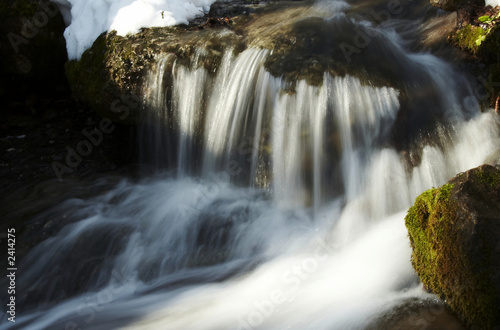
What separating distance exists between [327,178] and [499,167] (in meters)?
1.88

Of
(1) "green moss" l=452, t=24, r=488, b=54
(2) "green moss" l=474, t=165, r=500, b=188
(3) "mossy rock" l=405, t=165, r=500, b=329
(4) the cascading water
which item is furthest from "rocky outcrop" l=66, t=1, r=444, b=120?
(3) "mossy rock" l=405, t=165, r=500, b=329

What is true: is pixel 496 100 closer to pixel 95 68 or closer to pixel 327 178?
pixel 327 178

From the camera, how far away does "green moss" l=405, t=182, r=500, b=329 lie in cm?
299

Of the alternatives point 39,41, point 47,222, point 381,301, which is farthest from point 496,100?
point 39,41

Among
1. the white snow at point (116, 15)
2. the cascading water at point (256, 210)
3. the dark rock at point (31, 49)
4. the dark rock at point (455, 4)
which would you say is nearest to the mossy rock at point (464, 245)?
the cascading water at point (256, 210)

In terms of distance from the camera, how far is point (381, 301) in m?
3.41

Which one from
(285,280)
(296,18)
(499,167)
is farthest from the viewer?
(296,18)

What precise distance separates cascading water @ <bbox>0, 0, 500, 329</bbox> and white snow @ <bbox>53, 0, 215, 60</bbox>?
3.44ft

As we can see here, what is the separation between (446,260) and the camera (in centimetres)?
317

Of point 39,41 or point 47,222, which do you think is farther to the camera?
point 39,41

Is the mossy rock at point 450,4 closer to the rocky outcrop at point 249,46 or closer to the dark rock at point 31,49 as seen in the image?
the rocky outcrop at point 249,46

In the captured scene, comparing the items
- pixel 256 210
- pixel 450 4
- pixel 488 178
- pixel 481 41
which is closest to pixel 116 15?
pixel 256 210

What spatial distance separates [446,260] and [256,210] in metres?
2.47

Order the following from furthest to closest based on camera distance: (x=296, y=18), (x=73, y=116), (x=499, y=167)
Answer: (x=73, y=116)
(x=296, y=18)
(x=499, y=167)
